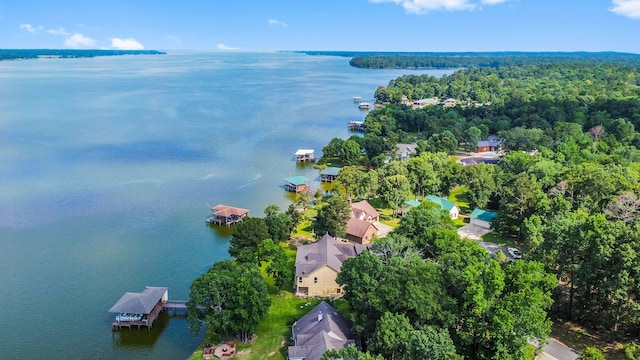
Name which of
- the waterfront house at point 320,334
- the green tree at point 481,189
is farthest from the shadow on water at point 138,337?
the green tree at point 481,189

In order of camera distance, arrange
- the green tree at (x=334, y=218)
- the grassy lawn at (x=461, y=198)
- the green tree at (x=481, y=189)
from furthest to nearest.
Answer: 1. the grassy lawn at (x=461, y=198)
2. the green tree at (x=481, y=189)
3. the green tree at (x=334, y=218)

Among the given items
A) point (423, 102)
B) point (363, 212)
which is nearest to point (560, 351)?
point (363, 212)

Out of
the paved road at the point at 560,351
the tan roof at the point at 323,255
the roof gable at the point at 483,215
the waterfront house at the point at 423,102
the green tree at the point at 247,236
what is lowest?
the paved road at the point at 560,351

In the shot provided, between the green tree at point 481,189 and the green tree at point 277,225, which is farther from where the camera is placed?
the green tree at point 481,189

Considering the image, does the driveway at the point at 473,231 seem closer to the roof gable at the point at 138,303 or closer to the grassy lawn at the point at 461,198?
the grassy lawn at the point at 461,198

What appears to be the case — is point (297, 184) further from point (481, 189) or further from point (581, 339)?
point (581, 339)

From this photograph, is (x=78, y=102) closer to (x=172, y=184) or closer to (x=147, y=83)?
(x=147, y=83)
